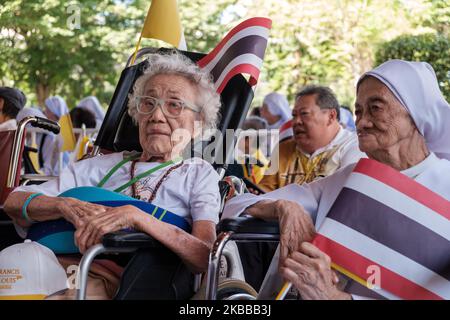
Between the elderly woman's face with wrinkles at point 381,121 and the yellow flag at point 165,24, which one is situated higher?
the yellow flag at point 165,24

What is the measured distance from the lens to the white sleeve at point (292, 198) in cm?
228

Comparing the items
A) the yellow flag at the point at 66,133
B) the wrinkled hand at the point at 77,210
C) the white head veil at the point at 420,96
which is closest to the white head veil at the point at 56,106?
the yellow flag at the point at 66,133

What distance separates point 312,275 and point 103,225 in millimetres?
704

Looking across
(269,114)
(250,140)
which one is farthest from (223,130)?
(269,114)

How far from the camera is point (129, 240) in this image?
197 cm

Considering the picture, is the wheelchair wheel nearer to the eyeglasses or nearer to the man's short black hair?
the eyeglasses

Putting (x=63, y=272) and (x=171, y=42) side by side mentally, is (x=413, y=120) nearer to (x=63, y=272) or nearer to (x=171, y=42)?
(x=63, y=272)

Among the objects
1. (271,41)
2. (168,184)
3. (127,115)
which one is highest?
(271,41)

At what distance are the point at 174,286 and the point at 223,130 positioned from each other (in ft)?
3.40

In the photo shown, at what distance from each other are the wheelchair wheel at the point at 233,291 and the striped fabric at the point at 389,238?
0.46m

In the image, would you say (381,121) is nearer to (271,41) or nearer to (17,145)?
(17,145)

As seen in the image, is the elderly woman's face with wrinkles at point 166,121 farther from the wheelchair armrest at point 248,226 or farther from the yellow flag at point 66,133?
the yellow flag at point 66,133

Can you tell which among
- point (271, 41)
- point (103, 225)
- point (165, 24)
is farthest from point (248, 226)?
point (271, 41)

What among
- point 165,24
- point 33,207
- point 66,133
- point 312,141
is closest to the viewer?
point 33,207
